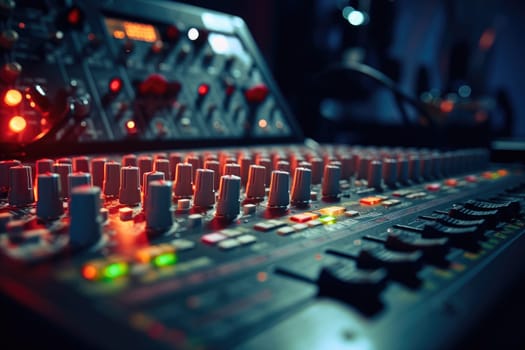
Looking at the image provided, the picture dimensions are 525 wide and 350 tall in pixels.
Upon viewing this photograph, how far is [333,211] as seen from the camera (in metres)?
0.74

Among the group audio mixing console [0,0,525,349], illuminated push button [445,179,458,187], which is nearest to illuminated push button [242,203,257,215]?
audio mixing console [0,0,525,349]

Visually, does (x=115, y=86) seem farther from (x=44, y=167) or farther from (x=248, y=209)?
(x=248, y=209)

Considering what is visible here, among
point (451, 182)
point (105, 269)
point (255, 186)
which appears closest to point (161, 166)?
point (255, 186)

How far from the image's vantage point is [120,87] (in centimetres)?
122

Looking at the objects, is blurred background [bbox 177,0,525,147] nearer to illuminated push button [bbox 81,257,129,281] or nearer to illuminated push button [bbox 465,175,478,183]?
illuminated push button [bbox 465,175,478,183]

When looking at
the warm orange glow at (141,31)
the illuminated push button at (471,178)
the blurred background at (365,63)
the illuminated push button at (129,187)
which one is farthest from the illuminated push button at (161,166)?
the blurred background at (365,63)

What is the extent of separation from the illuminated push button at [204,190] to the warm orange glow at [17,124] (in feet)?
1.51

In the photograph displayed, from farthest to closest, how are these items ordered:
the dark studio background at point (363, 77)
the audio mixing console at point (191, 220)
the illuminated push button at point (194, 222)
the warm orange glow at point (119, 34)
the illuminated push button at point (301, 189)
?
the dark studio background at point (363, 77) → the warm orange glow at point (119, 34) → the illuminated push button at point (301, 189) → the illuminated push button at point (194, 222) → the audio mixing console at point (191, 220)

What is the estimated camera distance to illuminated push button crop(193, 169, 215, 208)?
2.40ft

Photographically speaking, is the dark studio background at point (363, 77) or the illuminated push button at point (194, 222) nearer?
the illuminated push button at point (194, 222)

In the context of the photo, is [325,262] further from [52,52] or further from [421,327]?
[52,52]

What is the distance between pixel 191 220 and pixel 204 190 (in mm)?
138

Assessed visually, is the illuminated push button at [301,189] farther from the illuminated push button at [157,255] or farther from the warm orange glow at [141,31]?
the warm orange glow at [141,31]

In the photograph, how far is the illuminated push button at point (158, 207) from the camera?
22.6 inches
